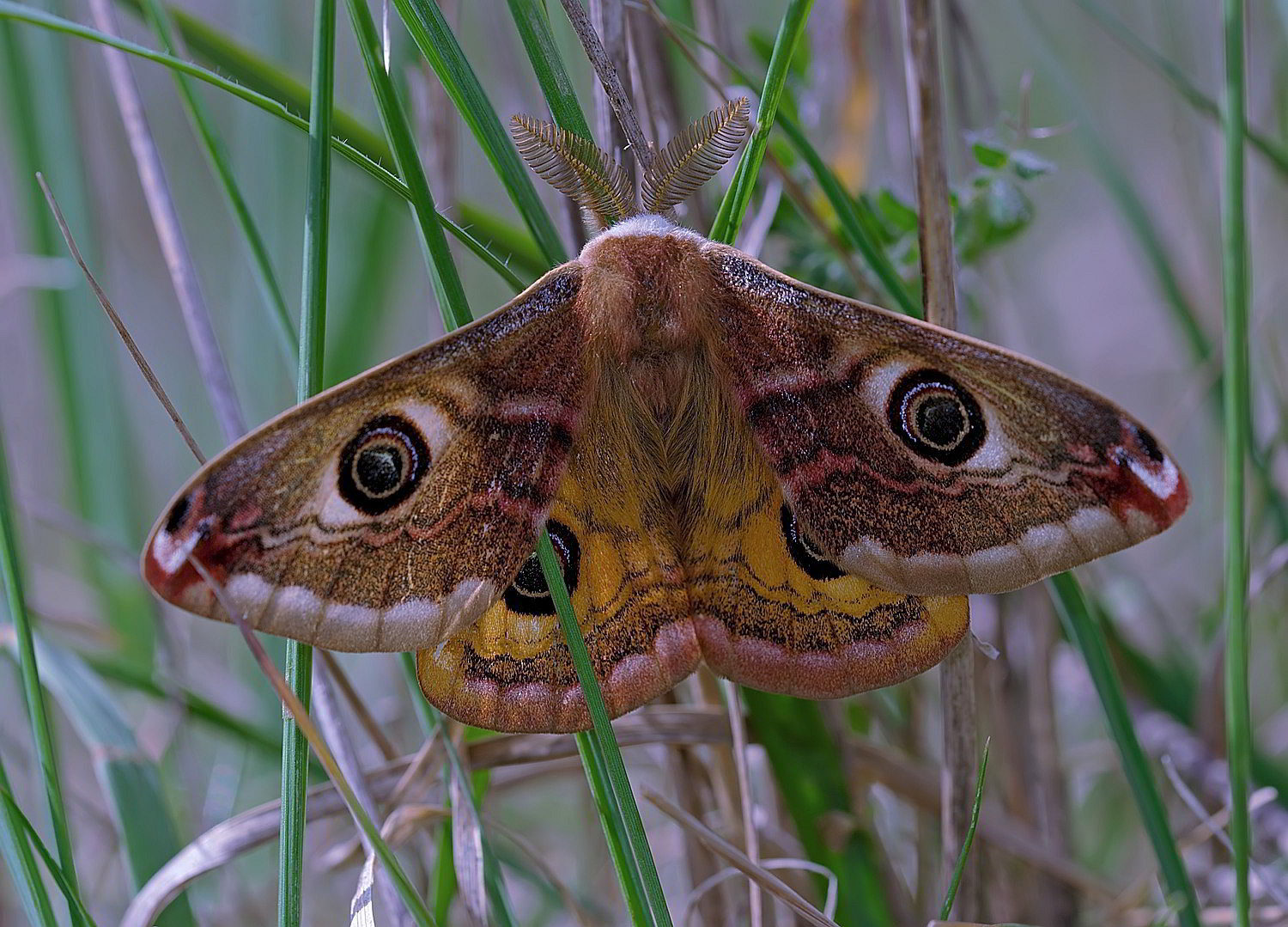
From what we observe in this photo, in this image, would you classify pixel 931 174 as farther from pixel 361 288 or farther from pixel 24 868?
pixel 361 288

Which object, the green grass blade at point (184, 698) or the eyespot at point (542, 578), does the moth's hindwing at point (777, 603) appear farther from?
the green grass blade at point (184, 698)

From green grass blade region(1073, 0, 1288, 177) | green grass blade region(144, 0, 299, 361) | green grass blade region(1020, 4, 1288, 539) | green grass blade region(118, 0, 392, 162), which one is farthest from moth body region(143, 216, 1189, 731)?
green grass blade region(1020, 4, 1288, 539)

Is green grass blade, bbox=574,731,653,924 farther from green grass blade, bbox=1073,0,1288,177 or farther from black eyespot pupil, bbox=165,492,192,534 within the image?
green grass blade, bbox=1073,0,1288,177

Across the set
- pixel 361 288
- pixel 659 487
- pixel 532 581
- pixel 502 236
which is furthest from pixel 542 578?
pixel 361 288

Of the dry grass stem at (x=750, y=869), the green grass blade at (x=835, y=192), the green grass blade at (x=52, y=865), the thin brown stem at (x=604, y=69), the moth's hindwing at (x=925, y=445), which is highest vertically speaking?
the thin brown stem at (x=604, y=69)

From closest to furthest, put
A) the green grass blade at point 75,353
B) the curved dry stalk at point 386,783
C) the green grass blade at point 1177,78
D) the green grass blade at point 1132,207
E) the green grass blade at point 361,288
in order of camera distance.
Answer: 1. the curved dry stalk at point 386,783
2. the green grass blade at point 1177,78
3. the green grass blade at point 1132,207
4. the green grass blade at point 75,353
5. the green grass blade at point 361,288

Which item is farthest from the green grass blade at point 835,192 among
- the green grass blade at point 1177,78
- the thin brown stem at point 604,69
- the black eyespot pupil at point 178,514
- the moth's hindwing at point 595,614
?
the black eyespot pupil at point 178,514

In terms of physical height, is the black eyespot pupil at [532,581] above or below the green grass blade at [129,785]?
above
